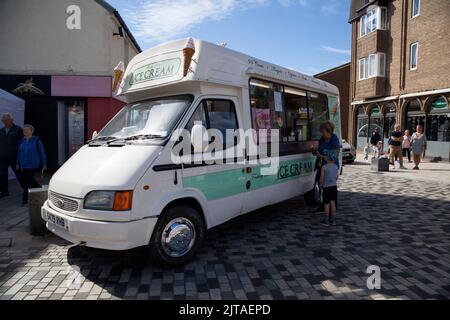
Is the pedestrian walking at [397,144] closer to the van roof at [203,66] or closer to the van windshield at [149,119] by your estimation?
the van roof at [203,66]

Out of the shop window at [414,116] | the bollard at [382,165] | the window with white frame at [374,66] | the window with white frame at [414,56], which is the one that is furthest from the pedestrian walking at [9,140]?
the window with white frame at [374,66]

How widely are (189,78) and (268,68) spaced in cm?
191

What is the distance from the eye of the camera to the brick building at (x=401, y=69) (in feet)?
59.0

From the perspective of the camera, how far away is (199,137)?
429 centimetres

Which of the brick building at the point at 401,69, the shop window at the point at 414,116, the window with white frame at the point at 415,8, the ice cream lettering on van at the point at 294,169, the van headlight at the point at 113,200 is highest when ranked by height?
the window with white frame at the point at 415,8

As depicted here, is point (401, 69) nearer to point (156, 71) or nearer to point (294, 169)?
point (294, 169)

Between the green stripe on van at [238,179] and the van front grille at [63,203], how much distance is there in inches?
50.9

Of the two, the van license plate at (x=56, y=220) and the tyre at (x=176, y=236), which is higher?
the van license plate at (x=56, y=220)

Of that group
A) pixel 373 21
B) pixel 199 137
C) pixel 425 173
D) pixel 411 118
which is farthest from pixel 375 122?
pixel 199 137

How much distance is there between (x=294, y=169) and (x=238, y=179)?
186cm

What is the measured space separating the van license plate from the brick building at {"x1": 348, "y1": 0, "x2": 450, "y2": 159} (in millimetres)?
18847

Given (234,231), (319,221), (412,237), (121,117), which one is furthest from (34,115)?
(412,237)

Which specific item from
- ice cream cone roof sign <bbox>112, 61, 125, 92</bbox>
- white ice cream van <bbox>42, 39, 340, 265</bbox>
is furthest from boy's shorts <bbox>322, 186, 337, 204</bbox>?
ice cream cone roof sign <bbox>112, 61, 125, 92</bbox>

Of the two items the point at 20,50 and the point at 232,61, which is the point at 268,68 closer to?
the point at 232,61
